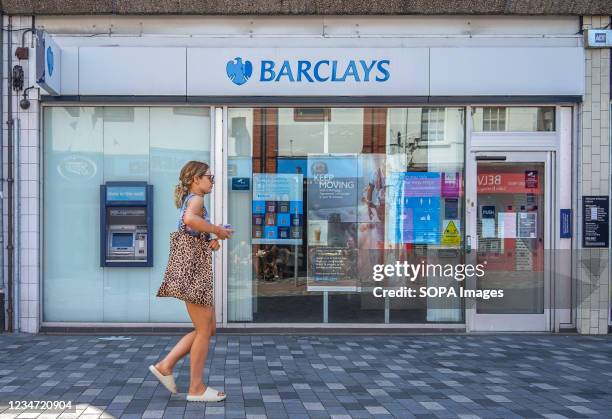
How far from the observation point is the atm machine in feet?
27.3

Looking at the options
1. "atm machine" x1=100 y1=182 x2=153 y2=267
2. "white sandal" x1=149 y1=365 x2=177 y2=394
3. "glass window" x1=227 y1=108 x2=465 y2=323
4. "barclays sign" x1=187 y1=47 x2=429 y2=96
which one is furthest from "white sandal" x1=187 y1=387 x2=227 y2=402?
"barclays sign" x1=187 y1=47 x2=429 y2=96

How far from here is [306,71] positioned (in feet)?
27.0

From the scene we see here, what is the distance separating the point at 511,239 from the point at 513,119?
63.2 inches

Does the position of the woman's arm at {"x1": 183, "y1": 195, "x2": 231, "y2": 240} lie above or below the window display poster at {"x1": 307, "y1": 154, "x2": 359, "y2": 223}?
below

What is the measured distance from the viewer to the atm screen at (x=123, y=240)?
8.41 metres

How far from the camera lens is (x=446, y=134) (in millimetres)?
8625

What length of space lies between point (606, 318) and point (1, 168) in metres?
8.03

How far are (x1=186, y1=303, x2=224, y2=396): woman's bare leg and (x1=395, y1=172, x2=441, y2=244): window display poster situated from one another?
4.10 meters

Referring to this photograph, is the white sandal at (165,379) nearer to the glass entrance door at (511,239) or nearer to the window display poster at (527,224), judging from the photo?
the glass entrance door at (511,239)

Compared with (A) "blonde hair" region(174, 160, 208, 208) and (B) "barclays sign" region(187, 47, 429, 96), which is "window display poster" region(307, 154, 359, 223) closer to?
(B) "barclays sign" region(187, 47, 429, 96)

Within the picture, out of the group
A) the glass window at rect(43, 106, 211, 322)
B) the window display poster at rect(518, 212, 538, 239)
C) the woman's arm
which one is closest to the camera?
Answer: the woman's arm

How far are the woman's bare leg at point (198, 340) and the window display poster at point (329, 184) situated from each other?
12.0 ft

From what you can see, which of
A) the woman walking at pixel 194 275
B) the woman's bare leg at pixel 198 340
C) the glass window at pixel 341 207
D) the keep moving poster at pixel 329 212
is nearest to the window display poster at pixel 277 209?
the glass window at pixel 341 207

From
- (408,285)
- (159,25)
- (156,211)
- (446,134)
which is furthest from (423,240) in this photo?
(159,25)
